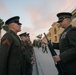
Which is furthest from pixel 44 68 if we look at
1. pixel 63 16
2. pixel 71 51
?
pixel 71 51

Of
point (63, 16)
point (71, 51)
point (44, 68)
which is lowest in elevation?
point (71, 51)

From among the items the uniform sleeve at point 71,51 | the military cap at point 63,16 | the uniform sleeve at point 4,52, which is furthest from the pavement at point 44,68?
the uniform sleeve at point 4,52

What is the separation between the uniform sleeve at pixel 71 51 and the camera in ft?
16.2

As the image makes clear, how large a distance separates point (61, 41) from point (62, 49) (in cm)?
17

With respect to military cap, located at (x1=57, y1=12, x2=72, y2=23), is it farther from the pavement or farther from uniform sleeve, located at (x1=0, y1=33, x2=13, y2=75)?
the pavement

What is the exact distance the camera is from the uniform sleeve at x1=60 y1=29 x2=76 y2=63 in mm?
4949

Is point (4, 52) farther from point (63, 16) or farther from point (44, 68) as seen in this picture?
point (44, 68)

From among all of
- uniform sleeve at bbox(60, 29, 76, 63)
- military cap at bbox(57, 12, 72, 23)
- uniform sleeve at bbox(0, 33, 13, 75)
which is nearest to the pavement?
military cap at bbox(57, 12, 72, 23)

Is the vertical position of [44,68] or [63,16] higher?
[44,68]

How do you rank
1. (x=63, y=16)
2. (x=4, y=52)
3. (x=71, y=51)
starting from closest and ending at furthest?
(x=4, y=52) → (x=71, y=51) → (x=63, y=16)

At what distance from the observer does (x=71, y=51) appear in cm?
496

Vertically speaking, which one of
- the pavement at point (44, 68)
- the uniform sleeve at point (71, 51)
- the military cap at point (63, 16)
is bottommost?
the uniform sleeve at point (71, 51)

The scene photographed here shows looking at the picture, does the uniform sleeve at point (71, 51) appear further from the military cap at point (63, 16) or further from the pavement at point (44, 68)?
the pavement at point (44, 68)

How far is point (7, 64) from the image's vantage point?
468 centimetres
